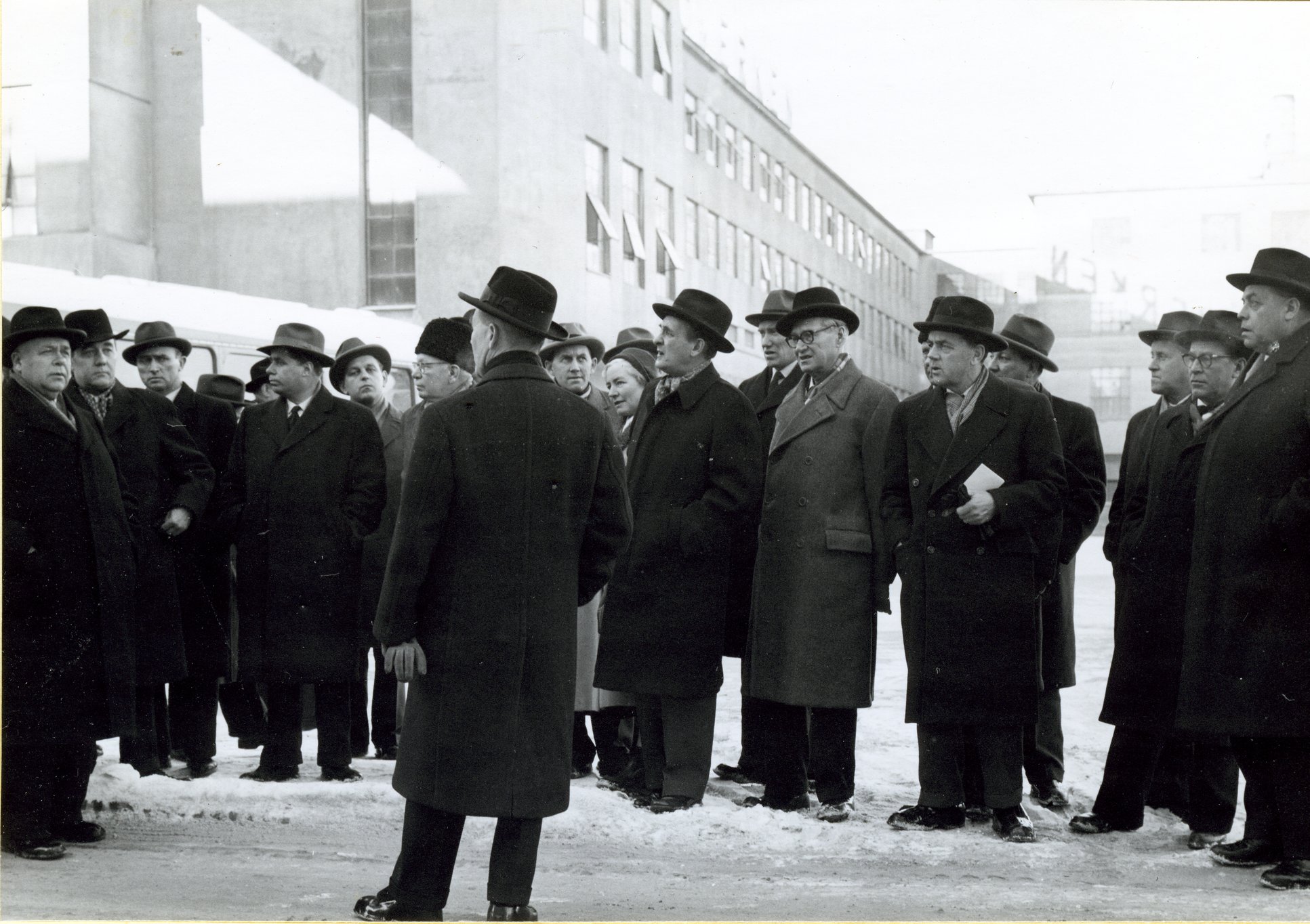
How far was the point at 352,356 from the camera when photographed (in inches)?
304

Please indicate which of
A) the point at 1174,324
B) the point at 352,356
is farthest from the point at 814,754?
the point at 352,356

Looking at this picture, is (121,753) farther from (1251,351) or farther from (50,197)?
(1251,351)

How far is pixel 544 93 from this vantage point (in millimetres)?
15914

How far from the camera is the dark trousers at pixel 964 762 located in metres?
5.47

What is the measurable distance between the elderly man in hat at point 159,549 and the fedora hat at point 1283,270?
4811 mm

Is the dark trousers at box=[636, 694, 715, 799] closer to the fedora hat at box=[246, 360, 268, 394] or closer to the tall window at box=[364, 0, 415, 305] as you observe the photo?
the fedora hat at box=[246, 360, 268, 394]

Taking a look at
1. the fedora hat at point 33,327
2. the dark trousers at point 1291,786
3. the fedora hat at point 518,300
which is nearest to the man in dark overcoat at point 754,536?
the fedora hat at point 518,300

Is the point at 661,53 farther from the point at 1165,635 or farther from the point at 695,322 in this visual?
the point at 1165,635

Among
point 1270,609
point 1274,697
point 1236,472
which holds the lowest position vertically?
point 1274,697

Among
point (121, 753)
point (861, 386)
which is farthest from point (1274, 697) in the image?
point (121, 753)

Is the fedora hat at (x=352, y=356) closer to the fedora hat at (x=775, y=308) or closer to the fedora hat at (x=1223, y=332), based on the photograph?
the fedora hat at (x=775, y=308)

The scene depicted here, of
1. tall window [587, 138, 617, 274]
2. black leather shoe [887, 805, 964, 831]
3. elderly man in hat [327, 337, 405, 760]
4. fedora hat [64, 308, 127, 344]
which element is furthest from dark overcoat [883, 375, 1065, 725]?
tall window [587, 138, 617, 274]

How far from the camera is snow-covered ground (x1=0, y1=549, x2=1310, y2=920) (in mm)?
4535

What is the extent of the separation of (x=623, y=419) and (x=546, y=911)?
3190 millimetres
